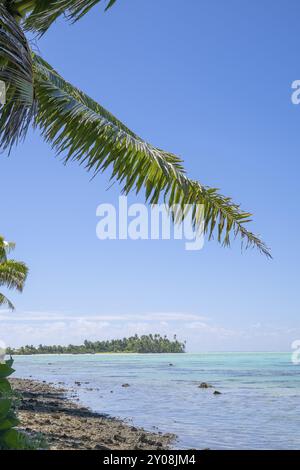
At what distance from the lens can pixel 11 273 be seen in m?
30.5

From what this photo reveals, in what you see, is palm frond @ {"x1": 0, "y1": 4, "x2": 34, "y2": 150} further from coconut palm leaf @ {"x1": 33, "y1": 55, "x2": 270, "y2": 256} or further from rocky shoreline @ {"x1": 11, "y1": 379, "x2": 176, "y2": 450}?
rocky shoreline @ {"x1": 11, "y1": 379, "x2": 176, "y2": 450}

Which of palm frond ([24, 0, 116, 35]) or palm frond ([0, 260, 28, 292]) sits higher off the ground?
palm frond ([24, 0, 116, 35])

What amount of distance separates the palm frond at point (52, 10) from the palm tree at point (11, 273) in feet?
66.1

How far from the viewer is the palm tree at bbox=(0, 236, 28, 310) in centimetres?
2939

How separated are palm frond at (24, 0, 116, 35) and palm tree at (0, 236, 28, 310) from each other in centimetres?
2014

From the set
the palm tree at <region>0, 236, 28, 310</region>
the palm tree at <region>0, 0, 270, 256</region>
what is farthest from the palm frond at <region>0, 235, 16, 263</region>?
the palm tree at <region>0, 0, 270, 256</region>

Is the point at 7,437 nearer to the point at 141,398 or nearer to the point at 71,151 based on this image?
the point at 71,151

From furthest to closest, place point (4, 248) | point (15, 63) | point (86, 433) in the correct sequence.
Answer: point (4, 248) → point (86, 433) → point (15, 63)

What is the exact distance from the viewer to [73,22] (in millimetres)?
7934

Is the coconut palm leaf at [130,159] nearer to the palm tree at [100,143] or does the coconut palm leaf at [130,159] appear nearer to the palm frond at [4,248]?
the palm tree at [100,143]

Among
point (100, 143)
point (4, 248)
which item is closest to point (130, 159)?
point (100, 143)

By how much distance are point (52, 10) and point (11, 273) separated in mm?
23921

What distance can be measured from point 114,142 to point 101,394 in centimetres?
2850

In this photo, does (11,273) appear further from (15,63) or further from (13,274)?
(15,63)
